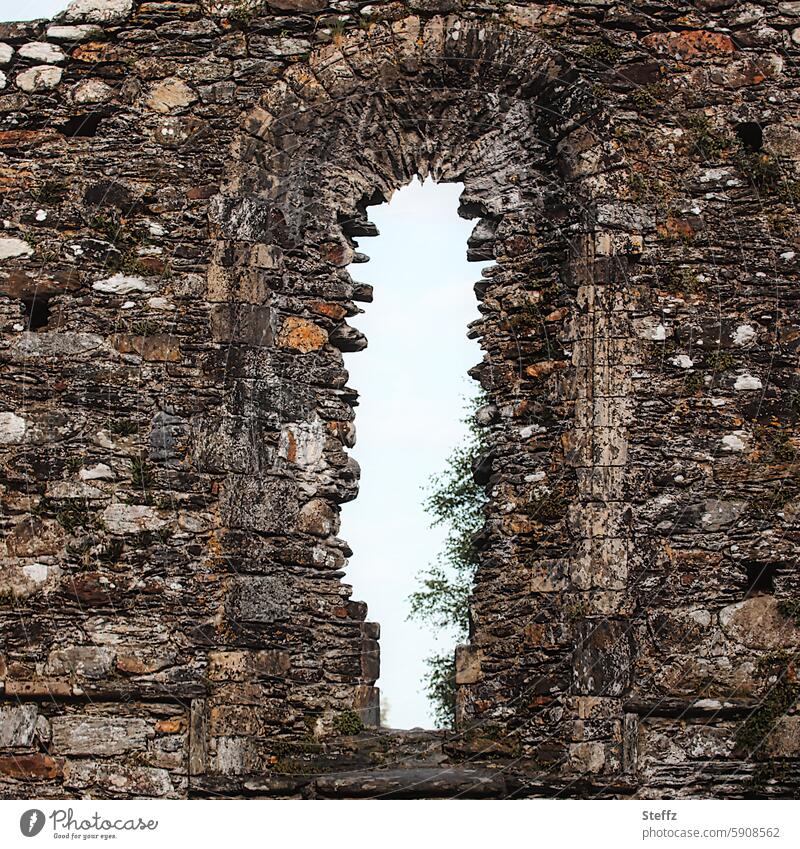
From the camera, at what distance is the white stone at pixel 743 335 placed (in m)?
8.72

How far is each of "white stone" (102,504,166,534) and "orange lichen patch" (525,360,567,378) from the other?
2.34 metres

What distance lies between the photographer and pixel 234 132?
9.05 meters

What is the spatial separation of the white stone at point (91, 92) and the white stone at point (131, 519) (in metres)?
2.57

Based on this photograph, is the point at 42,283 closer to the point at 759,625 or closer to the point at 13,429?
the point at 13,429

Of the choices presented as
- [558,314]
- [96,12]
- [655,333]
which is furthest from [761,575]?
[96,12]

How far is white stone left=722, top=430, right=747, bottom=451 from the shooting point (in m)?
8.58

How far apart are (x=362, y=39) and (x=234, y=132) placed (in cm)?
99

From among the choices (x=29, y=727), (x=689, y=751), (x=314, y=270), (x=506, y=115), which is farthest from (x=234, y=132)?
(x=689, y=751)

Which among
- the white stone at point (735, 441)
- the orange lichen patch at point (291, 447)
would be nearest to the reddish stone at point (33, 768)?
the orange lichen patch at point (291, 447)

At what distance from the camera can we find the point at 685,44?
9.12 m

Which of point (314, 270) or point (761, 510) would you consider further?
point (314, 270)

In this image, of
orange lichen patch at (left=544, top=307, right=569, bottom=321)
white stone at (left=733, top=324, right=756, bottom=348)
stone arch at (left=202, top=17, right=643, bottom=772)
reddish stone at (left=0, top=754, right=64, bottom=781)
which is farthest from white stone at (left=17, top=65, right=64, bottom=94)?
white stone at (left=733, top=324, right=756, bottom=348)

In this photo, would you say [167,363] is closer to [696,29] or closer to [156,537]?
[156,537]

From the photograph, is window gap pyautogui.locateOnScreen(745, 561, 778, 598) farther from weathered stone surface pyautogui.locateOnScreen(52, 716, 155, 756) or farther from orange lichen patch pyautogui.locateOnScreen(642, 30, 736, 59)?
weathered stone surface pyautogui.locateOnScreen(52, 716, 155, 756)
